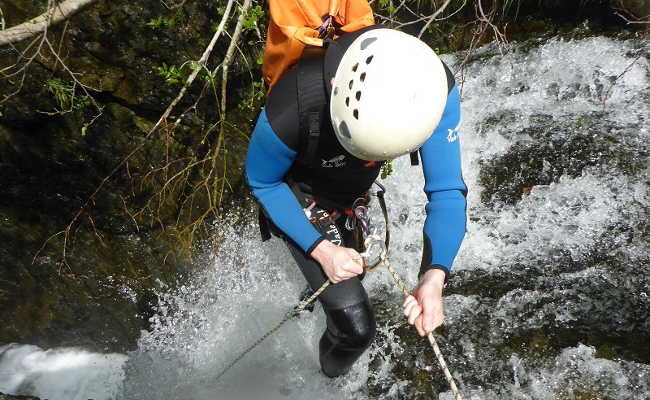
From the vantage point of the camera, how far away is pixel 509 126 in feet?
13.1

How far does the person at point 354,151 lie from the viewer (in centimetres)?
180

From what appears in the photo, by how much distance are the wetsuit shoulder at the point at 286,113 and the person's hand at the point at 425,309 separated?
88cm

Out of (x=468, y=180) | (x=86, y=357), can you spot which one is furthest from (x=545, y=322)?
(x=86, y=357)

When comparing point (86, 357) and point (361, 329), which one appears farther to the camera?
point (86, 357)

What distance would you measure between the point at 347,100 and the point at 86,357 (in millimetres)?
3750

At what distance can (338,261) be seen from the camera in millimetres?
2166

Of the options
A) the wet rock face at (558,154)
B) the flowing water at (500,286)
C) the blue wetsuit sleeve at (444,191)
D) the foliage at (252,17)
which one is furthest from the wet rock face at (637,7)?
the foliage at (252,17)

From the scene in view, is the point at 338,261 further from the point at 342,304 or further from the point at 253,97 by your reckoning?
the point at 253,97

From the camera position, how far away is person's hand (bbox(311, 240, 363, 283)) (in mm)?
2133

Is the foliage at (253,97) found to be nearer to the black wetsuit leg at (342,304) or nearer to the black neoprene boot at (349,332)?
the black wetsuit leg at (342,304)

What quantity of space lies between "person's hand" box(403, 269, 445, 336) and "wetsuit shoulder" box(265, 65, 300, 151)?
2.89 feet

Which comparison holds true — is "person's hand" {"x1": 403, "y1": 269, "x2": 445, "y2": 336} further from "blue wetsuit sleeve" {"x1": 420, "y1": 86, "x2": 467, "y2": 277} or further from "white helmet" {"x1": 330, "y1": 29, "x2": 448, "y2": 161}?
"white helmet" {"x1": 330, "y1": 29, "x2": 448, "y2": 161}

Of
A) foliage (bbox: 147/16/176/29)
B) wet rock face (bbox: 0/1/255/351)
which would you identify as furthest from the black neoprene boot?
foliage (bbox: 147/16/176/29)

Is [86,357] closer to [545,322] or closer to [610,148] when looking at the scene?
[545,322]
